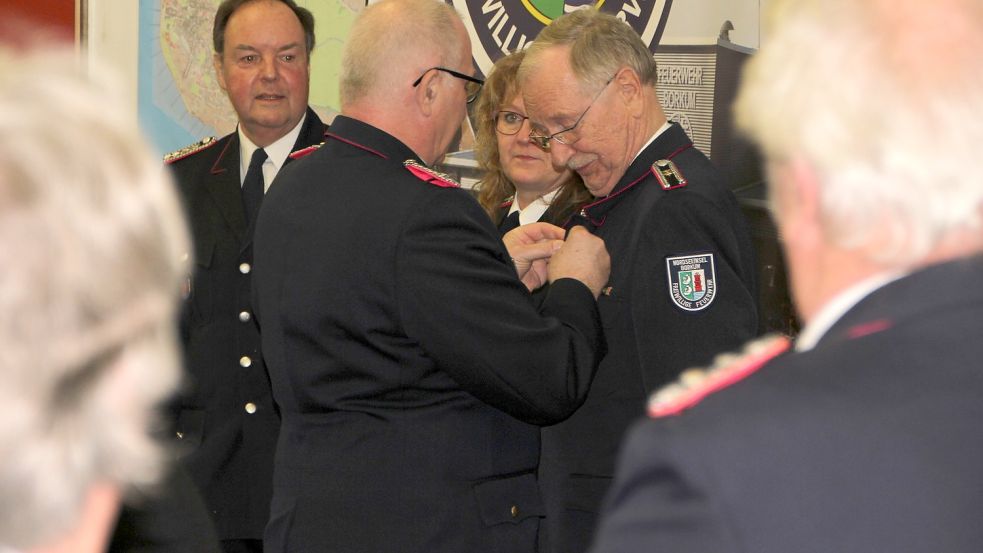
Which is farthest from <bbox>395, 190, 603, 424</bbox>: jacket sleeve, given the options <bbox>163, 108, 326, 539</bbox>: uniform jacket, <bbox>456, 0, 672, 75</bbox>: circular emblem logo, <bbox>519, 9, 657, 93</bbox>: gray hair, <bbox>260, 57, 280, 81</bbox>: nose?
<bbox>456, 0, 672, 75</bbox>: circular emblem logo

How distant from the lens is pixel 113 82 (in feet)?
2.64

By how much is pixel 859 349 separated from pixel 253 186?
243 cm

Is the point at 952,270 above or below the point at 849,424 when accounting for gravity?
above

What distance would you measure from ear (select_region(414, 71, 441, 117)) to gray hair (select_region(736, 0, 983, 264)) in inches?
53.6

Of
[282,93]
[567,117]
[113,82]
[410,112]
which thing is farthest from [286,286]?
[113,82]

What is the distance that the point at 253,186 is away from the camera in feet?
10.3

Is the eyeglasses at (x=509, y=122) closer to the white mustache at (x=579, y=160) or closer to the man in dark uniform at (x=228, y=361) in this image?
the man in dark uniform at (x=228, y=361)

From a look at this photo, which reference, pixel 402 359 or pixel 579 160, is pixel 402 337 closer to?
pixel 402 359

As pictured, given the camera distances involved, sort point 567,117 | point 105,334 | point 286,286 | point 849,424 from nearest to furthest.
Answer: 1. point 105,334
2. point 849,424
3. point 286,286
4. point 567,117

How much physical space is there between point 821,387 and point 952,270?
0.51 feet

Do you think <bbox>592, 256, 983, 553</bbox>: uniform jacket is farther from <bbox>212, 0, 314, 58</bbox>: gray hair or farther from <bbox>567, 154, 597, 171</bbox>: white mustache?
<bbox>212, 0, 314, 58</bbox>: gray hair

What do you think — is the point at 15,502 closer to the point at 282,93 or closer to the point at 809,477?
the point at 809,477

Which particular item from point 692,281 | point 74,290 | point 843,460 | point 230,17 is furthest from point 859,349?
point 230,17

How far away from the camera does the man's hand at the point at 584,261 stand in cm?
226
